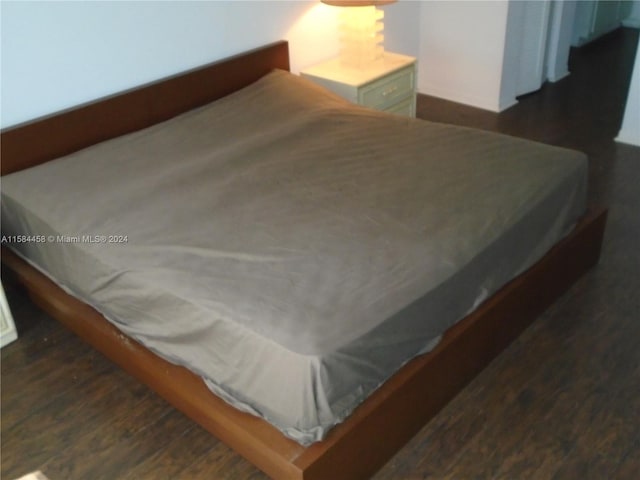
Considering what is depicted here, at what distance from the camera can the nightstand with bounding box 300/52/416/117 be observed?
344 cm

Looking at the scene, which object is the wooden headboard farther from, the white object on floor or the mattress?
the white object on floor

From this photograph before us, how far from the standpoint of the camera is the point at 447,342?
1999 millimetres

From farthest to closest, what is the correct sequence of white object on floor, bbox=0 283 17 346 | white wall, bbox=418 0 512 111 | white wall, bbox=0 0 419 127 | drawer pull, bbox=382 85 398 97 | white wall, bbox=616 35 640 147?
white wall, bbox=418 0 512 111 → white wall, bbox=616 35 640 147 → drawer pull, bbox=382 85 398 97 → white wall, bbox=0 0 419 127 → white object on floor, bbox=0 283 17 346

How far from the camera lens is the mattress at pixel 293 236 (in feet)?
5.76

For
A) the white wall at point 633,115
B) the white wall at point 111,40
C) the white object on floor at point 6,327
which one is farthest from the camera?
the white wall at point 633,115

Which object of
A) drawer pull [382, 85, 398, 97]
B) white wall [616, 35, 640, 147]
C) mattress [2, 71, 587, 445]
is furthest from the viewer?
white wall [616, 35, 640, 147]

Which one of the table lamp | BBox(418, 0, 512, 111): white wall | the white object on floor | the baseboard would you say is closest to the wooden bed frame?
the white object on floor

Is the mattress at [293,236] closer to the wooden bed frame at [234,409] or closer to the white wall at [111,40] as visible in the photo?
the wooden bed frame at [234,409]

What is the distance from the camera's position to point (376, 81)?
3.49m

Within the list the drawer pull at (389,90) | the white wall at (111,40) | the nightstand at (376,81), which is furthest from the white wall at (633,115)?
the white wall at (111,40)

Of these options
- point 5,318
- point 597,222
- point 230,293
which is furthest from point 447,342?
point 5,318

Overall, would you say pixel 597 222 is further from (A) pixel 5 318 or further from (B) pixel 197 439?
(A) pixel 5 318

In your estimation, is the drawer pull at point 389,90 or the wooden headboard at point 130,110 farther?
the drawer pull at point 389,90

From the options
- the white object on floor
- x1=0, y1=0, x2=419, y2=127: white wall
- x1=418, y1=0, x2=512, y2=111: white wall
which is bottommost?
the white object on floor
